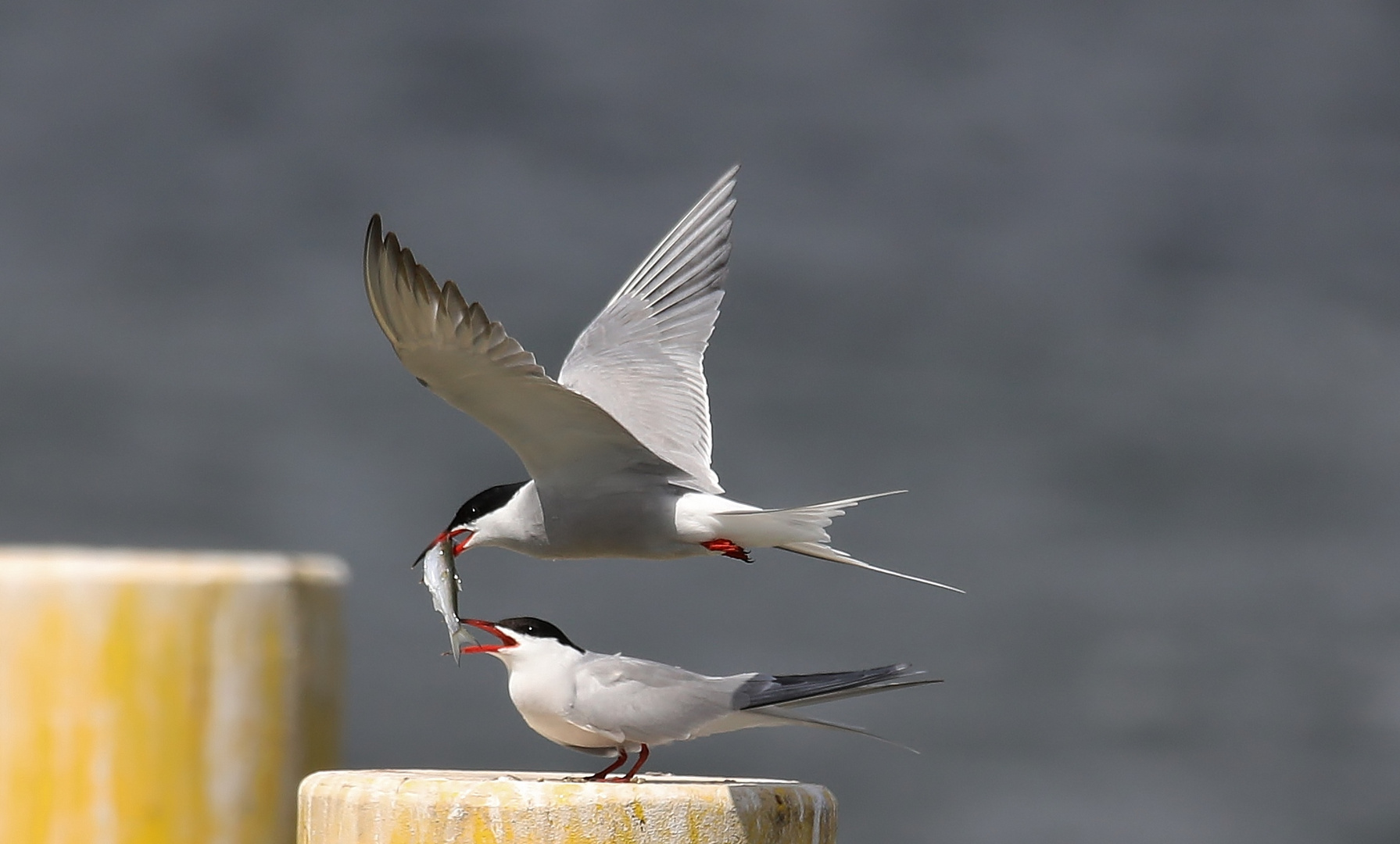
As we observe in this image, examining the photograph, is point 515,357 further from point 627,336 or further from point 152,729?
point 627,336

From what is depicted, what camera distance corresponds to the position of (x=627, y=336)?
4.76 meters

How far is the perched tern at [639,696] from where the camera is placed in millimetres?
3293

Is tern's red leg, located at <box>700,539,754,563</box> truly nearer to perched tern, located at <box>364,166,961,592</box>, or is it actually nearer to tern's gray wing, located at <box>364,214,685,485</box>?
perched tern, located at <box>364,166,961,592</box>

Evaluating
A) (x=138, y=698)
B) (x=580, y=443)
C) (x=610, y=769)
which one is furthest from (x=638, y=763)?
(x=138, y=698)

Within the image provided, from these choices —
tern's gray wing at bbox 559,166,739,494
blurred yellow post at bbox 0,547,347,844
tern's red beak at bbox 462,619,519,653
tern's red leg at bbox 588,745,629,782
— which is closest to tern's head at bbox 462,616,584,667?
tern's red beak at bbox 462,619,519,653

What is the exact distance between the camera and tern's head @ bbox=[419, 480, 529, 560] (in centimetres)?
378

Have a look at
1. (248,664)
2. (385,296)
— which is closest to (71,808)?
(248,664)

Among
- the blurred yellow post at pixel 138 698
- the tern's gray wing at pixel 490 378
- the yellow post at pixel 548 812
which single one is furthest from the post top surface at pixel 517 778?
the tern's gray wing at pixel 490 378

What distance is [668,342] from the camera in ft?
15.6

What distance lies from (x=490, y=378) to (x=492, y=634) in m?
0.50

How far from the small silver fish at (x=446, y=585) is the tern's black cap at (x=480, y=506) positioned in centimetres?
9

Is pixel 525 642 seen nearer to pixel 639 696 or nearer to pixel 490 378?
pixel 639 696

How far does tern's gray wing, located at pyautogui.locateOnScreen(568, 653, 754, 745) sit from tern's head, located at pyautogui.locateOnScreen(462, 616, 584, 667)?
0.24 feet

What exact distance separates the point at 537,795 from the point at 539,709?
0.39 metres
